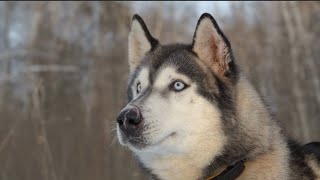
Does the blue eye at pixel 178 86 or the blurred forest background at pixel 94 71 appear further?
the blurred forest background at pixel 94 71

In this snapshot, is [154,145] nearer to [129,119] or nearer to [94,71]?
[129,119]

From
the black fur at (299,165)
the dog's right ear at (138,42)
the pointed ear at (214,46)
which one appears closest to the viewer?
the black fur at (299,165)

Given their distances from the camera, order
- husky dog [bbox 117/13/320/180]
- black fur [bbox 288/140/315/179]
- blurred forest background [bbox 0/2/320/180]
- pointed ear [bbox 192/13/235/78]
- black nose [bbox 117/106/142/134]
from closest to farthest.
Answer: black nose [bbox 117/106/142/134], husky dog [bbox 117/13/320/180], black fur [bbox 288/140/315/179], pointed ear [bbox 192/13/235/78], blurred forest background [bbox 0/2/320/180]

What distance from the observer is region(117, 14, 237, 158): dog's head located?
3088 millimetres

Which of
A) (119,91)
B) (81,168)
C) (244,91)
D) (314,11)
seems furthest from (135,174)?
(314,11)

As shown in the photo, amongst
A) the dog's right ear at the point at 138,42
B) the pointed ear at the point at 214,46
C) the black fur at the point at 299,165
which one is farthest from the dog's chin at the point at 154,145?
the dog's right ear at the point at 138,42

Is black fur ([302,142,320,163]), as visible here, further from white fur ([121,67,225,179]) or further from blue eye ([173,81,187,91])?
blue eye ([173,81,187,91])

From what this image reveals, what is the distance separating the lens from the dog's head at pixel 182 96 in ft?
10.1

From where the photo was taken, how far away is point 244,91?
3387 millimetres

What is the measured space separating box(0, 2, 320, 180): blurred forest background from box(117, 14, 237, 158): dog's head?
5.93ft

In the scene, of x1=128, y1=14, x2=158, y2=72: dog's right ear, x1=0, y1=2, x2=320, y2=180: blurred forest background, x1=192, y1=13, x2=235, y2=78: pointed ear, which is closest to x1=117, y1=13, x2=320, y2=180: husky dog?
x1=192, y1=13, x2=235, y2=78: pointed ear

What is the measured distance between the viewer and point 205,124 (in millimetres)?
3141

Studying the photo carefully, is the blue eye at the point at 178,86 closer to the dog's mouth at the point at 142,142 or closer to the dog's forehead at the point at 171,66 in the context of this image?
the dog's forehead at the point at 171,66

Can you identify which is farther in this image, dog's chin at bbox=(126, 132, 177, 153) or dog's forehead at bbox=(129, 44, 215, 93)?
dog's forehead at bbox=(129, 44, 215, 93)
